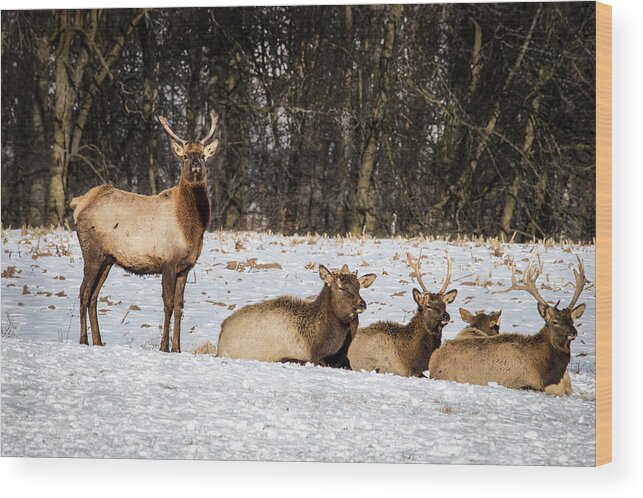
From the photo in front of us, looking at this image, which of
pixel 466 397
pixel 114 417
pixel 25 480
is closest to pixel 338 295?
pixel 466 397

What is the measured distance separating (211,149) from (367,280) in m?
1.65

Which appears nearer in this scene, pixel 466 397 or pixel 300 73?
pixel 466 397

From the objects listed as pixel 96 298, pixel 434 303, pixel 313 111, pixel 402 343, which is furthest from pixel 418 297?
pixel 96 298

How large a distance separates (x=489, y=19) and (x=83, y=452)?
4672 millimetres

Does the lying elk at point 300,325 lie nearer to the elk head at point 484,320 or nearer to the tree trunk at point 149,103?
the elk head at point 484,320

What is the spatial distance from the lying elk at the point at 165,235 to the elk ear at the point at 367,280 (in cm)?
134

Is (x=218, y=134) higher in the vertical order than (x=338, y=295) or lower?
higher

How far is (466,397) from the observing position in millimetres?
9500

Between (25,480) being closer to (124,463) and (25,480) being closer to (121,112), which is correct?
(124,463)

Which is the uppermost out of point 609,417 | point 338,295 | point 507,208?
point 507,208

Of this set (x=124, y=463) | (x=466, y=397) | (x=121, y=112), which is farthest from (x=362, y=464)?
(x=121, y=112)

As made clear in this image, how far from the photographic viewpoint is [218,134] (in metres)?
10.1

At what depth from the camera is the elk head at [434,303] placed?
976cm

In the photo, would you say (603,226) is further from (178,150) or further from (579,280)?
(178,150)
